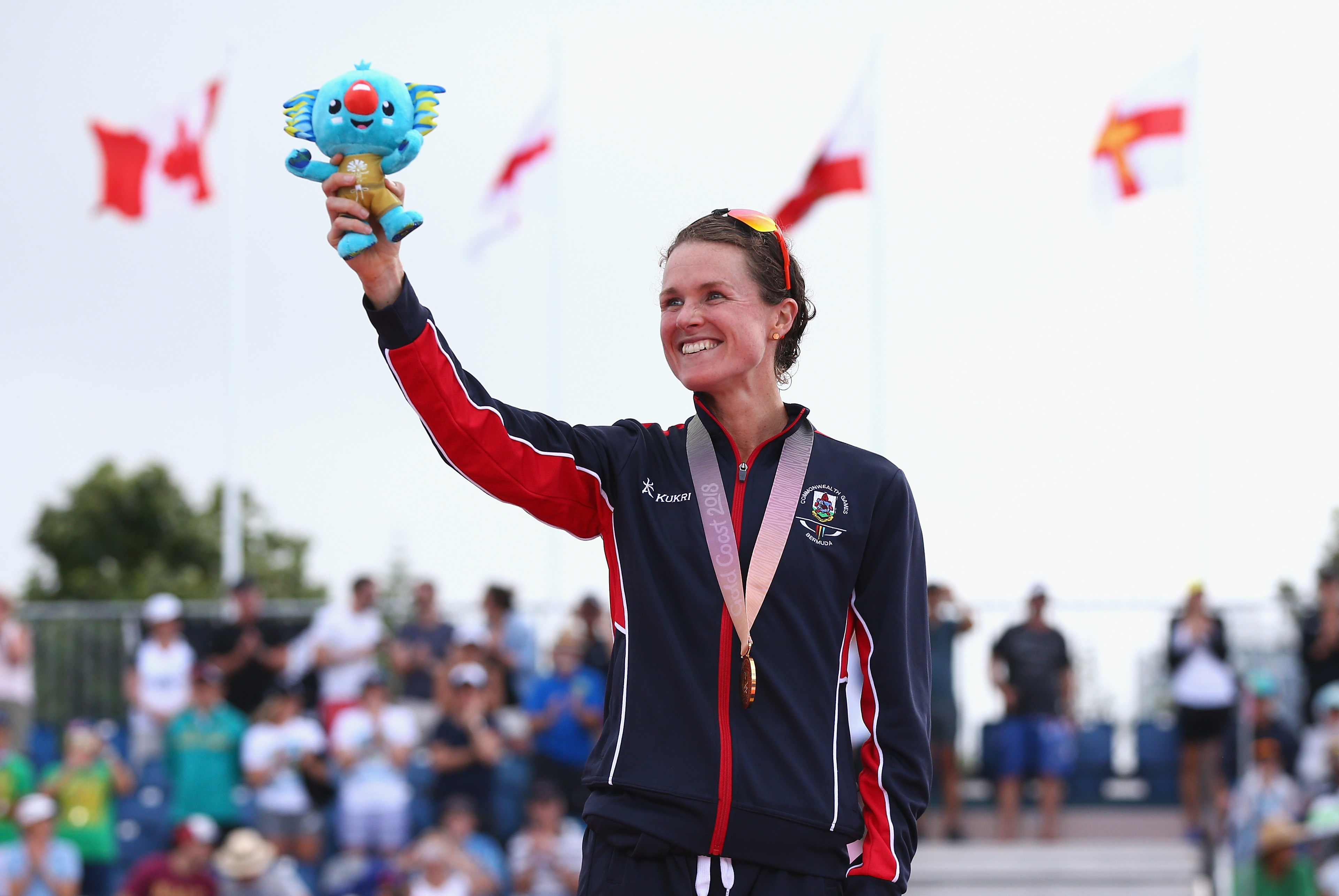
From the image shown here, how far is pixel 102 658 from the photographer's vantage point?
13.2m

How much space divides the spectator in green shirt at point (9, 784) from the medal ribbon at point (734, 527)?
9312 millimetres

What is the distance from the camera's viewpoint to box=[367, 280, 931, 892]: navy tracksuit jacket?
8.09ft

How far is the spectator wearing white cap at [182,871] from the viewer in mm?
9523

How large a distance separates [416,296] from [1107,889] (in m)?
10.1

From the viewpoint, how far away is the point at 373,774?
1043cm

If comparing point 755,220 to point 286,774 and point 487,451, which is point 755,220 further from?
point 286,774

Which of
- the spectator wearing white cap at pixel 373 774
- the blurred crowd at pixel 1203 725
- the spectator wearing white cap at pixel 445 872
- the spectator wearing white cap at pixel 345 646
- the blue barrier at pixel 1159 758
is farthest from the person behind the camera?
the blue barrier at pixel 1159 758

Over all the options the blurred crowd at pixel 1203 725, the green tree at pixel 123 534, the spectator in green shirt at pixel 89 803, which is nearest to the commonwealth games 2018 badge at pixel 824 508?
the blurred crowd at pixel 1203 725

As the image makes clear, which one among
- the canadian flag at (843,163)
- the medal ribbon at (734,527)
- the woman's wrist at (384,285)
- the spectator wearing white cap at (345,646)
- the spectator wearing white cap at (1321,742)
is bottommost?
the spectator wearing white cap at (1321,742)

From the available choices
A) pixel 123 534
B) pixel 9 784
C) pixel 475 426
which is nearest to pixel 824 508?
pixel 475 426

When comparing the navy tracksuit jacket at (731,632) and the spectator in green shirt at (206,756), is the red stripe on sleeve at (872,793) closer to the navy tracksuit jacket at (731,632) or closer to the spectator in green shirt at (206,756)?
the navy tracksuit jacket at (731,632)

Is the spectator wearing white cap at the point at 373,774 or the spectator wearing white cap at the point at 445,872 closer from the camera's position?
the spectator wearing white cap at the point at 445,872

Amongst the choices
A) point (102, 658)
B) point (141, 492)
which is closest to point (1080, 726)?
point (102, 658)

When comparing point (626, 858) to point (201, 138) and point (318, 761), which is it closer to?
point (318, 761)
